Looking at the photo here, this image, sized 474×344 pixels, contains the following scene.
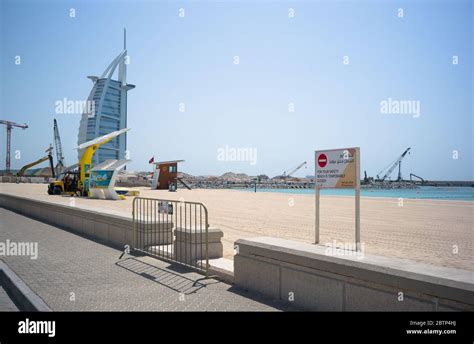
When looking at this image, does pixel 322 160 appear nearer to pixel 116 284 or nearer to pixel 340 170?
pixel 340 170

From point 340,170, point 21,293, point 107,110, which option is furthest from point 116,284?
point 107,110

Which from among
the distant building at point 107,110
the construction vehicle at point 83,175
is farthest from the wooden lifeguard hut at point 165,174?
the distant building at point 107,110

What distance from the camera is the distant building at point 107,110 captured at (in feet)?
417

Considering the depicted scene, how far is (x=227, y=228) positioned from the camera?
40.8 feet

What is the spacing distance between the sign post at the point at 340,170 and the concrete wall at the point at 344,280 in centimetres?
224

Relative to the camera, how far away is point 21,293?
5.69 meters

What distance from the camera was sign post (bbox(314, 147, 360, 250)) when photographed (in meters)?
7.25

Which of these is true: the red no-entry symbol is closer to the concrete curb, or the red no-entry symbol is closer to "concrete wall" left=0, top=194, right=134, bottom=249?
"concrete wall" left=0, top=194, right=134, bottom=249

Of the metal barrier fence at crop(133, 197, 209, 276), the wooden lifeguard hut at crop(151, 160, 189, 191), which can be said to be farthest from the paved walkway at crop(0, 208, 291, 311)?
the wooden lifeguard hut at crop(151, 160, 189, 191)

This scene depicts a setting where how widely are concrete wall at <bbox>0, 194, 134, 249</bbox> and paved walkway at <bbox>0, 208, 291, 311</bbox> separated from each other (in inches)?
21.7
